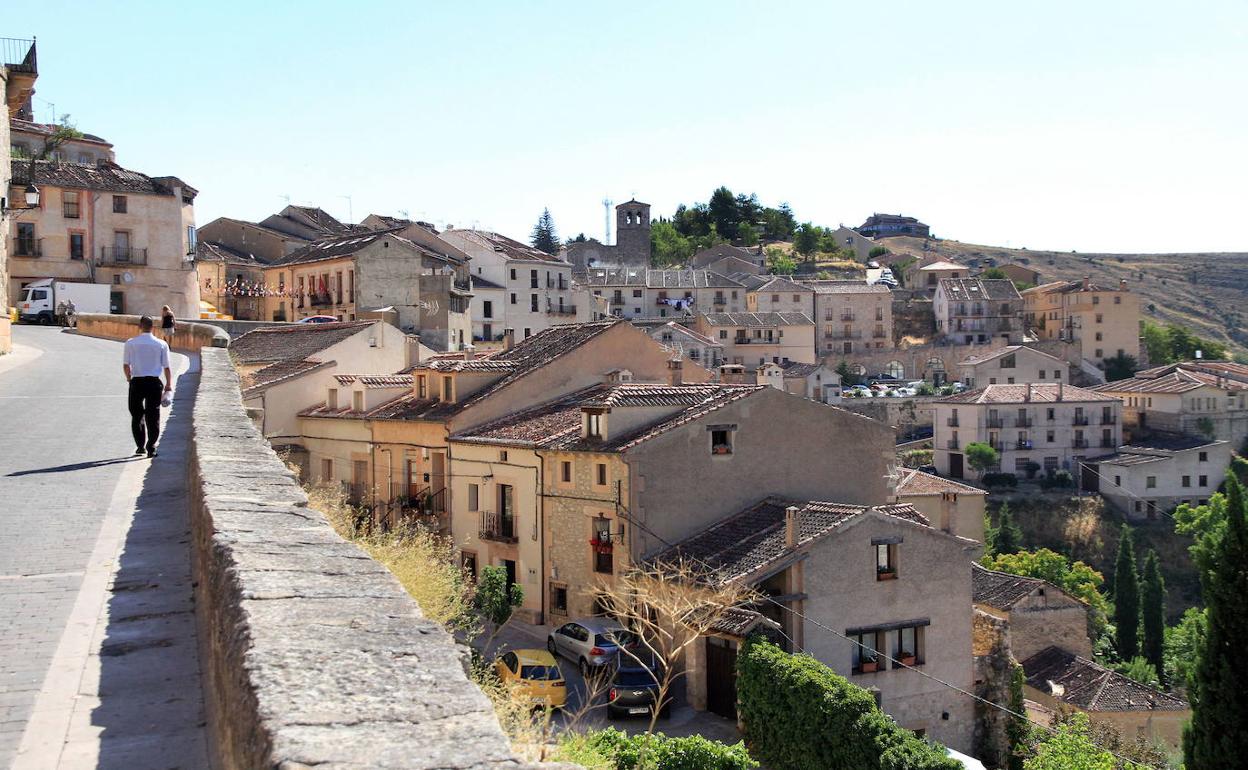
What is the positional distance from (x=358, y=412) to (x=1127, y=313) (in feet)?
284

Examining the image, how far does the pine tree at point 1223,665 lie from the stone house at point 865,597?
444cm

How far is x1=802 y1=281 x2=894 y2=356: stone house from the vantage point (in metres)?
101

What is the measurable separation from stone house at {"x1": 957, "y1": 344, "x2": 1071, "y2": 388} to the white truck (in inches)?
2513

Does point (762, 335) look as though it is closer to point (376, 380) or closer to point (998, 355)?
point (998, 355)

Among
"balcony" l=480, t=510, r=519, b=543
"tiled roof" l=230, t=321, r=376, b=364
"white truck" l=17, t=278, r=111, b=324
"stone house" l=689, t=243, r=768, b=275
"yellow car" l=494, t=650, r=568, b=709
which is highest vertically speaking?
"stone house" l=689, t=243, r=768, b=275

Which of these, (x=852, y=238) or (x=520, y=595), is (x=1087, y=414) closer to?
(x=520, y=595)

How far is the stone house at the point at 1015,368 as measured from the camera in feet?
288

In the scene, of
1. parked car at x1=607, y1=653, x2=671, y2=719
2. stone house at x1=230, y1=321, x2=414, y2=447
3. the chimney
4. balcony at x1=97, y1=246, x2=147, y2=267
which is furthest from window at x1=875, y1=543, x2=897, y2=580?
balcony at x1=97, y1=246, x2=147, y2=267

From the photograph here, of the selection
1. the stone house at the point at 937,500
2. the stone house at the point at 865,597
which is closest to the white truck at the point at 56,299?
the stone house at the point at 865,597

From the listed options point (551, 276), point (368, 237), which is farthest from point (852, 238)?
point (368, 237)

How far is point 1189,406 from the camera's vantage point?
79.9 meters

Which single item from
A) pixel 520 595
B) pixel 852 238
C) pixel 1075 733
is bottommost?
pixel 1075 733

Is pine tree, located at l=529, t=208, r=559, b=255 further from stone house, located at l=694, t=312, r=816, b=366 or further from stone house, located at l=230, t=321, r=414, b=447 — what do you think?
stone house, located at l=230, t=321, r=414, b=447

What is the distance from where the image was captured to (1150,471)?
236 feet
